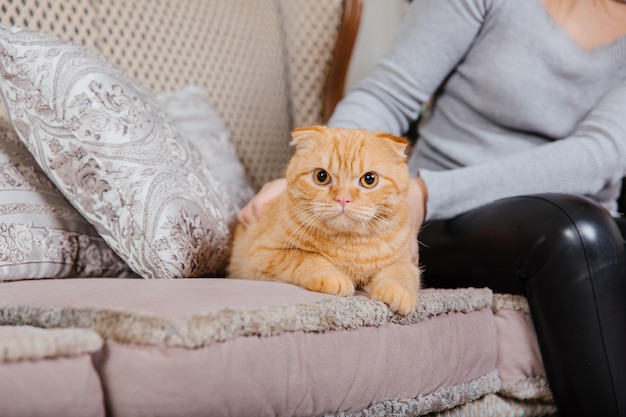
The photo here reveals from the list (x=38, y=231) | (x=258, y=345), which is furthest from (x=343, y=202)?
(x=38, y=231)

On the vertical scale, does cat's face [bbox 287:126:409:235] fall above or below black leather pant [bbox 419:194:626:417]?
above

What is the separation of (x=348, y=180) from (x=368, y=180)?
0.12ft

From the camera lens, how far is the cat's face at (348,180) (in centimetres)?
A: 96

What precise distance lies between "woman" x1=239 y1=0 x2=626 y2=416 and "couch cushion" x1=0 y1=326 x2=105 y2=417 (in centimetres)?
63

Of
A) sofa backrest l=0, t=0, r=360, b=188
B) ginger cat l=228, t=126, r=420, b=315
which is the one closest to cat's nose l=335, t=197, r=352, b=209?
ginger cat l=228, t=126, r=420, b=315

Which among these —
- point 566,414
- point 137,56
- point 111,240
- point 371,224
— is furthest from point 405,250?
point 137,56

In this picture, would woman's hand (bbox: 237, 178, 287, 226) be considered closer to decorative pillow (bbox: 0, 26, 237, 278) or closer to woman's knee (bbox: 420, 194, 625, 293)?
decorative pillow (bbox: 0, 26, 237, 278)

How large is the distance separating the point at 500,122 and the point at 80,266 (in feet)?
3.17

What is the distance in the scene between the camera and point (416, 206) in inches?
47.6

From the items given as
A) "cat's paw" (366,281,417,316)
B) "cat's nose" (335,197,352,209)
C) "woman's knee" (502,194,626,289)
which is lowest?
"cat's paw" (366,281,417,316)

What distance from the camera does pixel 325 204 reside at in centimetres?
96

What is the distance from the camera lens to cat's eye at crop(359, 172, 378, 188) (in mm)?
997

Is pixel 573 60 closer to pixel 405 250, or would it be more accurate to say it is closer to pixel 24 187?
pixel 405 250

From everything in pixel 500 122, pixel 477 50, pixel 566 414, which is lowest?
pixel 566 414
